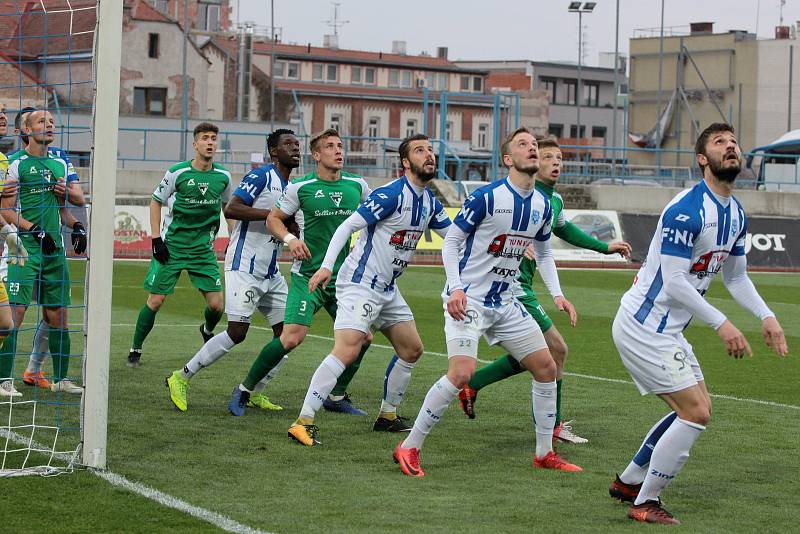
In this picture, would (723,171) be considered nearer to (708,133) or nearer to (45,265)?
(708,133)

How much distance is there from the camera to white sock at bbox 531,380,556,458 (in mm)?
7848

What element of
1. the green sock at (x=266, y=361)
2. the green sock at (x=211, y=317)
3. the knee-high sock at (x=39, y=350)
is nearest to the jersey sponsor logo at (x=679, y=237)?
the green sock at (x=266, y=361)

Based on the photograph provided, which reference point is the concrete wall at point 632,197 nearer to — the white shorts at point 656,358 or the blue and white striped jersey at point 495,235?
the blue and white striped jersey at point 495,235

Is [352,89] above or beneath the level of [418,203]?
above

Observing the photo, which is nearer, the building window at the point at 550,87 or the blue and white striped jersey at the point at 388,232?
the blue and white striped jersey at the point at 388,232

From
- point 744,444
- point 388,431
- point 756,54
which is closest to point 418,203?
point 388,431

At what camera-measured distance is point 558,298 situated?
841cm

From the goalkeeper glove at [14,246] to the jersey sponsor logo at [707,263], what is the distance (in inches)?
203

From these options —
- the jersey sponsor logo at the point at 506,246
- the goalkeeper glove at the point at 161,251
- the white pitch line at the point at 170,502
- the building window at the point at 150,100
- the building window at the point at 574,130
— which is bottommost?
the white pitch line at the point at 170,502

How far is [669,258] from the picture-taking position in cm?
646

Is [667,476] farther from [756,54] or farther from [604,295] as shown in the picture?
[756,54]

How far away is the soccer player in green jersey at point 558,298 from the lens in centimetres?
855

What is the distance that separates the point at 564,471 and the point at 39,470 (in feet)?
10.4

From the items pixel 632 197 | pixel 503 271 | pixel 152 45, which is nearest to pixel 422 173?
pixel 503 271
